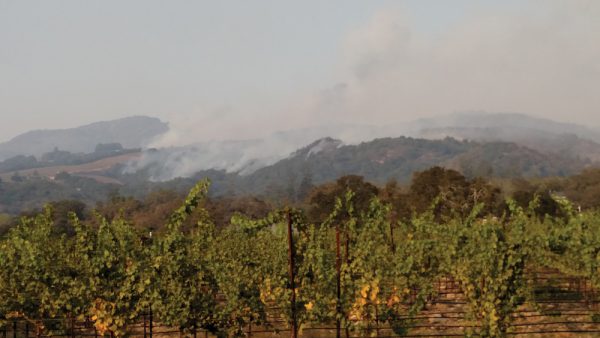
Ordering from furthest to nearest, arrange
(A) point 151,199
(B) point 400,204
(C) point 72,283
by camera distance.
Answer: (A) point 151,199, (B) point 400,204, (C) point 72,283

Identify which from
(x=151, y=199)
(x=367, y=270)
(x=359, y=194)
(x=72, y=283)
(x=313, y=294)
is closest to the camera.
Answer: (x=72, y=283)

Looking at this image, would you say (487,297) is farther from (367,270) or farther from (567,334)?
(567,334)

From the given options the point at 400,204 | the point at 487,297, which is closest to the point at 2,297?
the point at 487,297

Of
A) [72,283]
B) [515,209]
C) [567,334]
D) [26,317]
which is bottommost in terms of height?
[567,334]

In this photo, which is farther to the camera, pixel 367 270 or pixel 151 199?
pixel 151 199

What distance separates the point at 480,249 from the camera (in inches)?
626

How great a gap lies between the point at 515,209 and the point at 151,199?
396 feet

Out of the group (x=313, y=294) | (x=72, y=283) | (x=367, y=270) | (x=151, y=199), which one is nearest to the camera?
(x=72, y=283)

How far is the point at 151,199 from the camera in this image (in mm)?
131250

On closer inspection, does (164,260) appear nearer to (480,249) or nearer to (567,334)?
(480,249)

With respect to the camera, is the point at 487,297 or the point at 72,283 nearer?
the point at 72,283

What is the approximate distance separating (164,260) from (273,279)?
2.68m

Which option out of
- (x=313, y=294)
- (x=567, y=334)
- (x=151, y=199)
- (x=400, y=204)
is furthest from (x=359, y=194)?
(x=151, y=199)

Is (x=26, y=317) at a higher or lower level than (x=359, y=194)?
lower
